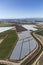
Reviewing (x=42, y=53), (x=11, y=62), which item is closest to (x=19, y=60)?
(x=11, y=62)

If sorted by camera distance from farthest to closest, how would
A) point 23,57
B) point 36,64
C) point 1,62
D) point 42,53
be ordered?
point 42,53 → point 23,57 → point 1,62 → point 36,64

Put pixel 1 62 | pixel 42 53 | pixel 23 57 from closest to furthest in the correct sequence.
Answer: pixel 1 62
pixel 23 57
pixel 42 53

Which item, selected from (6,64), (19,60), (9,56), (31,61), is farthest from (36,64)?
(9,56)

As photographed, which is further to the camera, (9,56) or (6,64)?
(9,56)

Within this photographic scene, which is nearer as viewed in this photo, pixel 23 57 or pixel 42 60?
pixel 42 60

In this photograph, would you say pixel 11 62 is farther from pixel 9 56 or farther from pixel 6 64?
pixel 9 56

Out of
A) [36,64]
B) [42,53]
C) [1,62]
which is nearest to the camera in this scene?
[36,64]

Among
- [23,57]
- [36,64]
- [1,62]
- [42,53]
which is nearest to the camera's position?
[36,64]

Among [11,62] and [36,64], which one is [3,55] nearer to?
[11,62]
